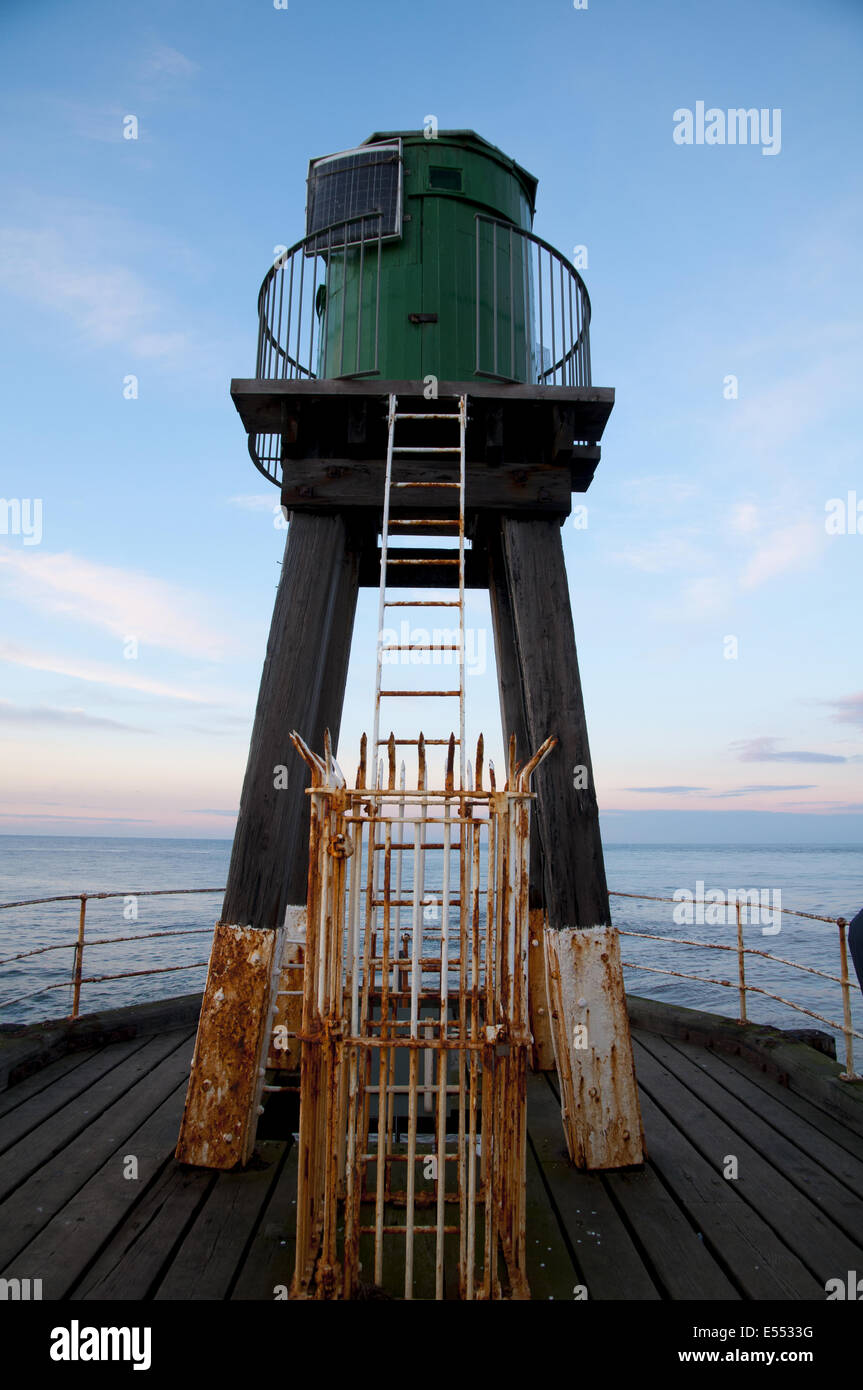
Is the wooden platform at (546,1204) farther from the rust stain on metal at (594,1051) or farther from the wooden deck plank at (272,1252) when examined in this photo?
the rust stain on metal at (594,1051)

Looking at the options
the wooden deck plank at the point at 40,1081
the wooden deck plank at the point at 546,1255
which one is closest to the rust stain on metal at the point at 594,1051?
the wooden deck plank at the point at 546,1255

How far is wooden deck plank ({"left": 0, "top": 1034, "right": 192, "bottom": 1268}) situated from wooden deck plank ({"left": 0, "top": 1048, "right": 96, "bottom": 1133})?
482 mm

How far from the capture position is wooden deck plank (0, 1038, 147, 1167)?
15.7 ft

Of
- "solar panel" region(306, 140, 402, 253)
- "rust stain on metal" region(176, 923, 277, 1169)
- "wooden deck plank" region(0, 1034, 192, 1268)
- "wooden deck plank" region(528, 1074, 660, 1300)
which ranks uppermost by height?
"solar panel" region(306, 140, 402, 253)

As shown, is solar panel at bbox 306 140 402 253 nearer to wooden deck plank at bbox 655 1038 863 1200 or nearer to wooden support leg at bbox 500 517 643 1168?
wooden support leg at bbox 500 517 643 1168

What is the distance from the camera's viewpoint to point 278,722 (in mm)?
5348

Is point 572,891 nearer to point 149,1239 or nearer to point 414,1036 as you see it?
point 414,1036

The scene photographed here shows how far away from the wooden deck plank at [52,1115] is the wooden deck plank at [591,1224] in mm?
3297

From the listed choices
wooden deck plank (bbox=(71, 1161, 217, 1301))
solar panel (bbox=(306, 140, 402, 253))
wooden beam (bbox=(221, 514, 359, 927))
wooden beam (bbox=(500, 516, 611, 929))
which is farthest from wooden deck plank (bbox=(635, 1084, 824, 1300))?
solar panel (bbox=(306, 140, 402, 253))

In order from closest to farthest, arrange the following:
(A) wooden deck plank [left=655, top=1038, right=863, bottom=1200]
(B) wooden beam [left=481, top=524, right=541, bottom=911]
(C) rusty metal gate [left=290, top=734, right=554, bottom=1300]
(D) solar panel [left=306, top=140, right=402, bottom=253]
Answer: (C) rusty metal gate [left=290, top=734, right=554, bottom=1300]
(A) wooden deck plank [left=655, top=1038, right=863, bottom=1200]
(D) solar panel [left=306, top=140, right=402, bottom=253]
(B) wooden beam [left=481, top=524, right=541, bottom=911]

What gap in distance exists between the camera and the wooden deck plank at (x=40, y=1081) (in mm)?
5688

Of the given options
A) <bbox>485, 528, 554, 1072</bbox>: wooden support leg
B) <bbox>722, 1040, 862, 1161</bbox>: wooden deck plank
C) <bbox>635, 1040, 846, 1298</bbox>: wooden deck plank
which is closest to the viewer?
<bbox>635, 1040, 846, 1298</bbox>: wooden deck plank

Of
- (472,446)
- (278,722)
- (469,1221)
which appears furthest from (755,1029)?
(472,446)
